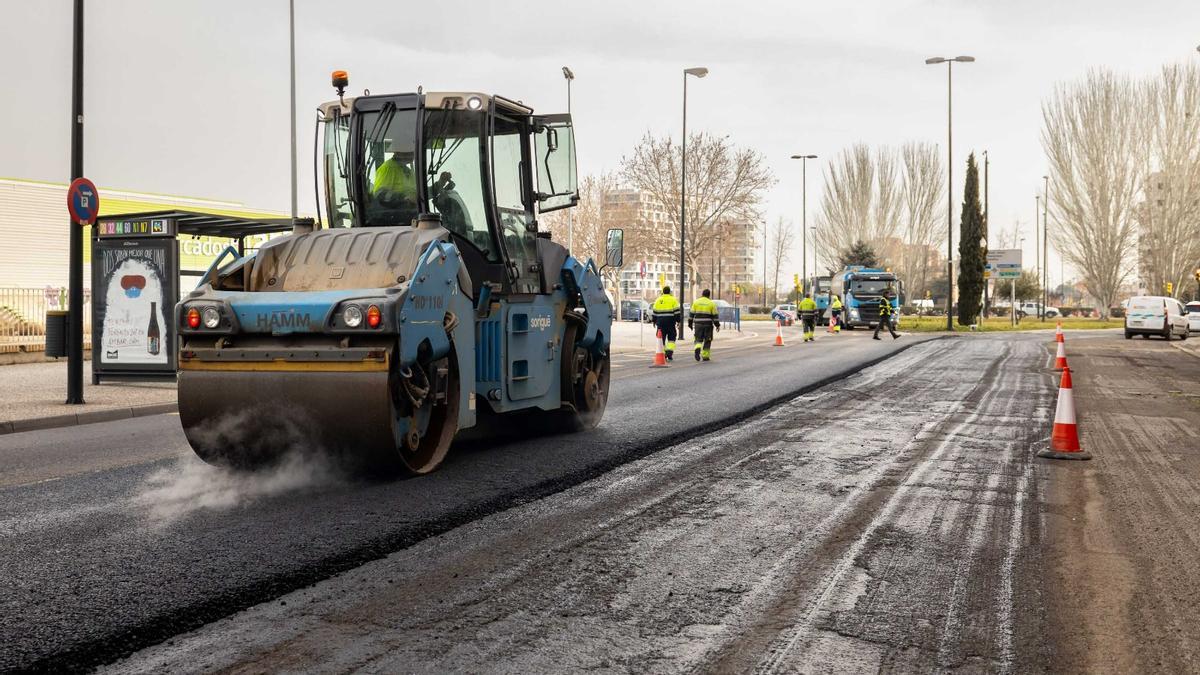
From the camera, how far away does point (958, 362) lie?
21.3m

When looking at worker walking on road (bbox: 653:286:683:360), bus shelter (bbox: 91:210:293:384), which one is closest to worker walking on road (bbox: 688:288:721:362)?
worker walking on road (bbox: 653:286:683:360)

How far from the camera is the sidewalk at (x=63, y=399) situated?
1123 cm

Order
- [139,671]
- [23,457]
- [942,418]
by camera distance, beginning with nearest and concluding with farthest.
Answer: [139,671] < [23,457] < [942,418]

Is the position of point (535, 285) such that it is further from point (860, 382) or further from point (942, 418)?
point (860, 382)

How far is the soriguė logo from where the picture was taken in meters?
6.28

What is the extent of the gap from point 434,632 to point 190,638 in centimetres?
87

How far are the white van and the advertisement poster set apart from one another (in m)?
32.3

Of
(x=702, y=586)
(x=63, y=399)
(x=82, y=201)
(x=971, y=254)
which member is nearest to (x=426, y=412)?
(x=702, y=586)

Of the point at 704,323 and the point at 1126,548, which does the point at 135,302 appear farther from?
the point at 1126,548

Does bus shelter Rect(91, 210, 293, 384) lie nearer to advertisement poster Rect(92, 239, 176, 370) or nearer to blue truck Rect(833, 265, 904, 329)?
advertisement poster Rect(92, 239, 176, 370)

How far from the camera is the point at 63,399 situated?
1325cm

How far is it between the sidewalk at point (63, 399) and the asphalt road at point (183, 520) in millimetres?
911

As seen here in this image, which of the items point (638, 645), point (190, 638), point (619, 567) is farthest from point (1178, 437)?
point (190, 638)

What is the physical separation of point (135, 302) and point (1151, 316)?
32.8 m
